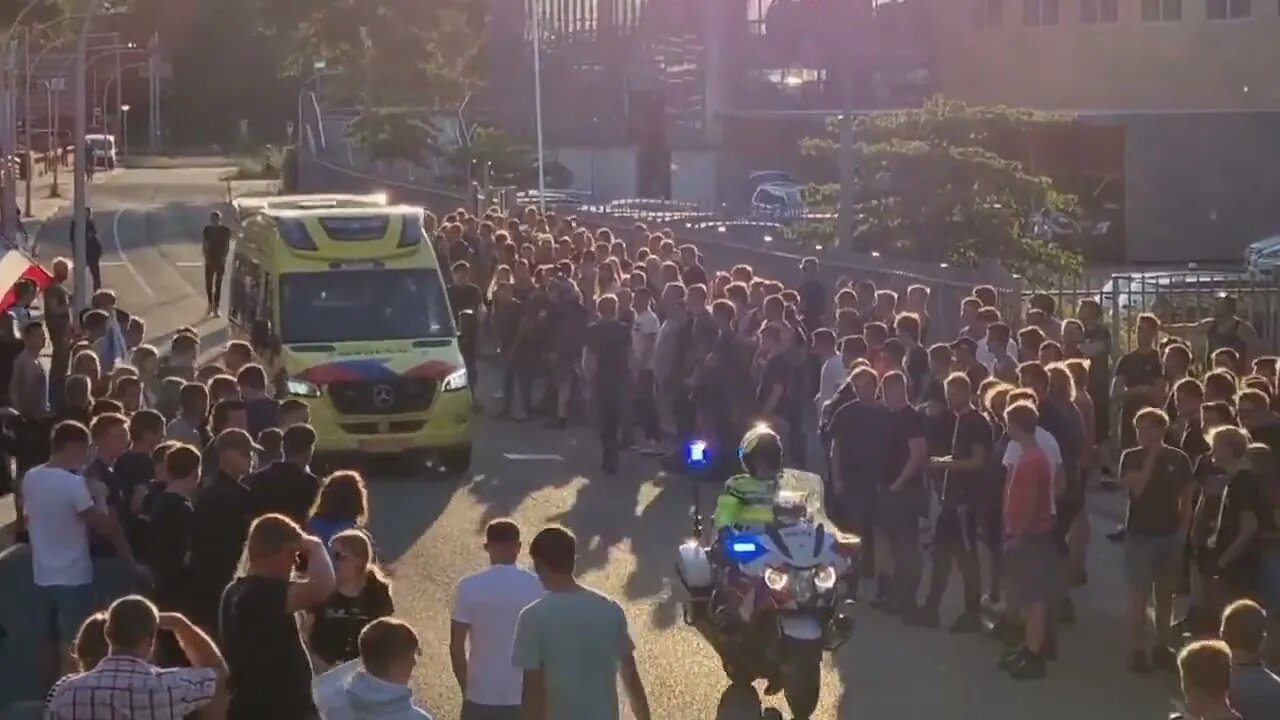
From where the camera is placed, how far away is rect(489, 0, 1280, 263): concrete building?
55875 millimetres

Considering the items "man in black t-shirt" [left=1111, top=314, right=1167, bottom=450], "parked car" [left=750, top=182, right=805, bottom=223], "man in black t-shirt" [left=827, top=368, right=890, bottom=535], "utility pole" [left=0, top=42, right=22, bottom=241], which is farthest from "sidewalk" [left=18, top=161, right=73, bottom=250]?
"man in black t-shirt" [left=827, top=368, right=890, bottom=535]

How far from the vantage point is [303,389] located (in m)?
20.4

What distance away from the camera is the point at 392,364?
20.6m

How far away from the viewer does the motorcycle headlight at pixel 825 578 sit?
10750 mm

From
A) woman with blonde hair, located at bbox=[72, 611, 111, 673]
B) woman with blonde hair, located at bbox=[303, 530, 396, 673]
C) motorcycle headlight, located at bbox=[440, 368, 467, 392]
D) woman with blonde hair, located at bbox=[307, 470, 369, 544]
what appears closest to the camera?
woman with blonde hair, located at bbox=[72, 611, 111, 673]

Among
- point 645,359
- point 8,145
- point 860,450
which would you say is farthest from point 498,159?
point 860,450

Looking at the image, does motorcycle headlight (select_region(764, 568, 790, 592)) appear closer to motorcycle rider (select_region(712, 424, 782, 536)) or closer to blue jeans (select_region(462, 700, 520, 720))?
motorcycle rider (select_region(712, 424, 782, 536))

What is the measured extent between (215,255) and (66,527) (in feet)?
85.9

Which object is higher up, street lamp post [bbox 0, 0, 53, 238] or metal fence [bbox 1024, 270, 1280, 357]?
street lamp post [bbox 0, 0, 53, 238]

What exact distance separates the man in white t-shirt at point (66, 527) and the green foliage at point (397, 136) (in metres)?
59.3

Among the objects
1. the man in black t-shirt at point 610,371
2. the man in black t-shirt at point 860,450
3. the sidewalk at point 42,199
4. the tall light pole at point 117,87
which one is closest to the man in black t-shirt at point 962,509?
the man in black t-shirt at point 860,450

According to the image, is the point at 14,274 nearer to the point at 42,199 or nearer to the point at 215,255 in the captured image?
the point at 215,255

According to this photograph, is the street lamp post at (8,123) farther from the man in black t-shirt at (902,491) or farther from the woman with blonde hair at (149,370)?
the man in black t-shirt at (902,491)

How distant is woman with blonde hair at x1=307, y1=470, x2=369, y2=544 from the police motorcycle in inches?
87.2
